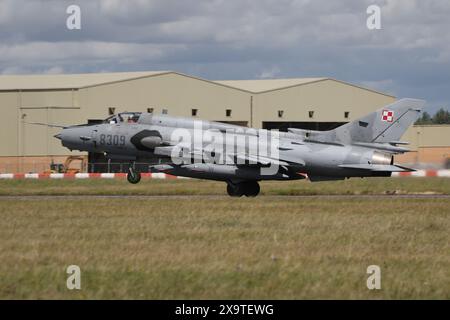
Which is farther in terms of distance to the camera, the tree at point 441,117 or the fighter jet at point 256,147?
the tree at point 441,117

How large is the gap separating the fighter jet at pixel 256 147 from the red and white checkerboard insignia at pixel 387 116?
0.05 ft

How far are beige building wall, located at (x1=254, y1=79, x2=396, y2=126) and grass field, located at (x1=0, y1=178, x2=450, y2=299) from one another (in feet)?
143

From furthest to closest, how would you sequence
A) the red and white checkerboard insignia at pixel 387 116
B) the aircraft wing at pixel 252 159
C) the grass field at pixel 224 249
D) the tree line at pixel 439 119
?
1. the tree line at pixel 439 119
2. the aircraft wing at pixel 252 159
3. the red and white checkerboard insignia at pixel 387 116
4. the grass field at pixel 224 249

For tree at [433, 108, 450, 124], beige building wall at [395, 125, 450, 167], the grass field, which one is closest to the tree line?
tree at [433, 108, 450, 124]

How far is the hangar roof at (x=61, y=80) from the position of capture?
6297 cm

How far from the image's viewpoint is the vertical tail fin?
93.5 feet

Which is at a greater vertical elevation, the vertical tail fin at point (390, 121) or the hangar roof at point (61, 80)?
the hangar roof at point (61, 80)

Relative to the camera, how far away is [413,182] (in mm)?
38562

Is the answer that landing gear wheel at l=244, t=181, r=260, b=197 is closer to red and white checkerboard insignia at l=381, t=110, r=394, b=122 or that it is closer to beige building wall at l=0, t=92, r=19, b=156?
red and white checkerboard insignia at l=381, t=110, r=394, b=122

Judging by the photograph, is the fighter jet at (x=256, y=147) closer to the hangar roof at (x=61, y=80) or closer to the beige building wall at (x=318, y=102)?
the hangar roof at (x=61, y=80)

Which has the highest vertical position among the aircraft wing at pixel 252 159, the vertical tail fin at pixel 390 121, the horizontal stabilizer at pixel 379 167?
the vertical tail fin at pixel 390 121

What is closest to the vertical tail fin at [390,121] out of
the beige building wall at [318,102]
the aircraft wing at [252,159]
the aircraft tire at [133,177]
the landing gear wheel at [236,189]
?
the aircraft wing at [252,159]

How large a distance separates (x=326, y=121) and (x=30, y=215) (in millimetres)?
51904

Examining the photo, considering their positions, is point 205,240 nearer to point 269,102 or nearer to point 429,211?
point 429,211
